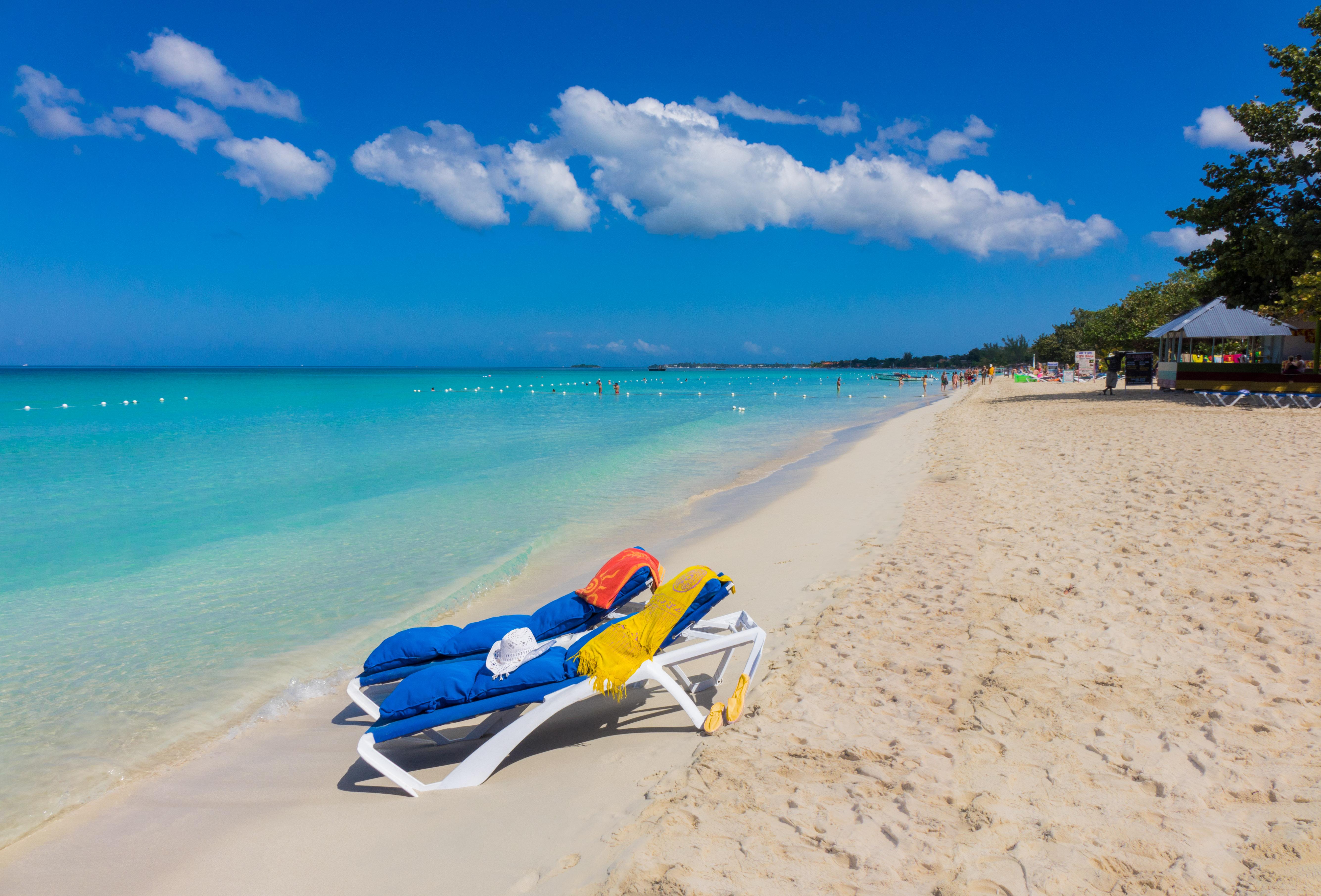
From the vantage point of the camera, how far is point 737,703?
3492 millimetres

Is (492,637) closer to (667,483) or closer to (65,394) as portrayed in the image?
(667,483)

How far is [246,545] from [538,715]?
7.09 meters

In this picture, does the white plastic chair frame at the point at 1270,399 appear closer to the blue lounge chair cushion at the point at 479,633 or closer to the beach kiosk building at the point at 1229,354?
the beach kiosk building at the point at 1229,354

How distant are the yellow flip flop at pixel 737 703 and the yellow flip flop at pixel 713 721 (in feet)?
0.13

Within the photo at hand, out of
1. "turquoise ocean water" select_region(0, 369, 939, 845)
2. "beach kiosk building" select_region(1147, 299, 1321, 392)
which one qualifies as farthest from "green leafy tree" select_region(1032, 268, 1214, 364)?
"turquoise ocean water" select_region(0, 369, 939, 845)

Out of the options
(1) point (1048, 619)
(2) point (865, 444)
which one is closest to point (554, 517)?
(1) point (1048, 619)

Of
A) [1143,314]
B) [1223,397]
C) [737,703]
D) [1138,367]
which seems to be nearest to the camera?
[737,703]

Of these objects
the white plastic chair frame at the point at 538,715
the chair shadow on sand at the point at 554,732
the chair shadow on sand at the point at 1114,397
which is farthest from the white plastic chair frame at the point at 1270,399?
the chair shadow on sand at the point at 554,732

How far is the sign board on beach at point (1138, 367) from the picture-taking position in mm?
30125

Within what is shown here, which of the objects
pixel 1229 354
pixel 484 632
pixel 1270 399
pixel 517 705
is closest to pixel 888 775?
pixel 517 705

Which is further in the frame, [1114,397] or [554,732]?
[1114,397]

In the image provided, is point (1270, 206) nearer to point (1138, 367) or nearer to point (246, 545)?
point (1138, 367)

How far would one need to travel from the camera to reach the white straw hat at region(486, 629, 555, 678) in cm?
334

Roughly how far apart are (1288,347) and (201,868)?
116ft
